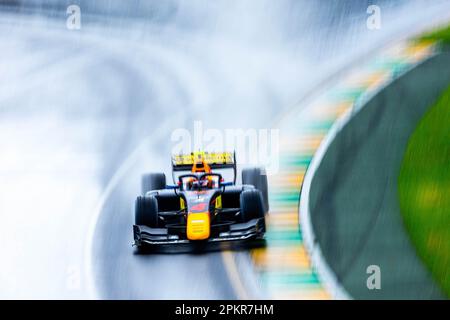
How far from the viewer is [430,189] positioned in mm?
4801

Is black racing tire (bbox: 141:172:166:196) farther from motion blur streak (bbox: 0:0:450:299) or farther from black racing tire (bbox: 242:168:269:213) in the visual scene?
black racing tire (bbox: 242:168:269:213)

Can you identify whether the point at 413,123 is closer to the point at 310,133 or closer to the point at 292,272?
the point at 310,133

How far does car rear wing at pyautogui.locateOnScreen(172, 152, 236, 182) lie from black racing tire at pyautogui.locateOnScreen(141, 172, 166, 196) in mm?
120

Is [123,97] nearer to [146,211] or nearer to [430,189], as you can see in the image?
[146,211]

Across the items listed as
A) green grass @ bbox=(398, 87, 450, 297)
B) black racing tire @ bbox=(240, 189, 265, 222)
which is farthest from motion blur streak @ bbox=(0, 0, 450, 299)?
green grass @ bbox=(398, 87, 450, 297)

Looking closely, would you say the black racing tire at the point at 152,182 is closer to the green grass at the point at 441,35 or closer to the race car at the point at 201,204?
the race car at the point at 201,204

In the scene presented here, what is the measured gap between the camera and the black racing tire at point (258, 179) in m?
4.75

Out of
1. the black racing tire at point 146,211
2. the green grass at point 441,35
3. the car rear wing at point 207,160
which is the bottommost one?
the black racing tire at point 146,211

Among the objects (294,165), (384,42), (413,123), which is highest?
(384,42)

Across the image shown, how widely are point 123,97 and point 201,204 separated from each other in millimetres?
1153

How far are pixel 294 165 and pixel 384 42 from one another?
4.37 ft

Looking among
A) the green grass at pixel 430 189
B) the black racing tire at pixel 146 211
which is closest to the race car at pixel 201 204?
the black racing tire at pixel 146 211

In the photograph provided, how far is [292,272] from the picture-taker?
456cm
